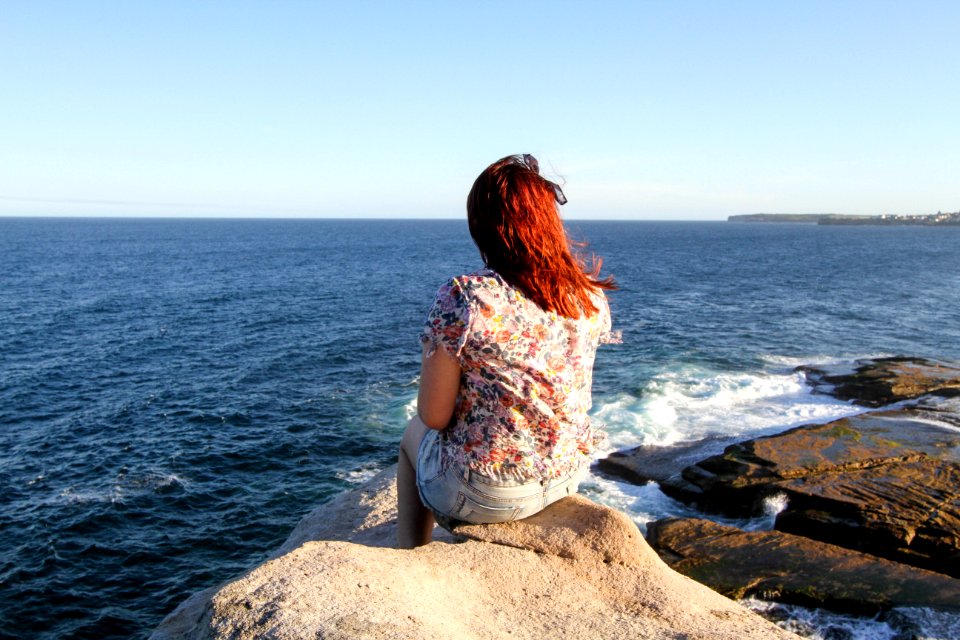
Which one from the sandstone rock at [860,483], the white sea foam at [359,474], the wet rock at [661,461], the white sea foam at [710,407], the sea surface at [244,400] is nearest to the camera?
the sandstone rock at [860,483]

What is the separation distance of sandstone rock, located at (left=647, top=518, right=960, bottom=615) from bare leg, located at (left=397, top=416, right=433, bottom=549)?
924 centimetres

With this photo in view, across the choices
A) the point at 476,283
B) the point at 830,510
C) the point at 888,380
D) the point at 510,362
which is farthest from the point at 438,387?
the point at 888,380

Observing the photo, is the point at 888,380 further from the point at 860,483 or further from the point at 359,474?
the point at 359,474

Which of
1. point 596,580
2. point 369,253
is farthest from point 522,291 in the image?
point 369,253

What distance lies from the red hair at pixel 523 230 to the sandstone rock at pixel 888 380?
26.3 meters

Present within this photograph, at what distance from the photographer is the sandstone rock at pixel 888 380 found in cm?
2675

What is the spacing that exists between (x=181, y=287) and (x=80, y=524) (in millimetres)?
45819

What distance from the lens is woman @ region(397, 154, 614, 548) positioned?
4.16 metres

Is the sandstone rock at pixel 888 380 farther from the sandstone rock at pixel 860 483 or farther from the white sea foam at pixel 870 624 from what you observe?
the white sea foam at pixel 870 624

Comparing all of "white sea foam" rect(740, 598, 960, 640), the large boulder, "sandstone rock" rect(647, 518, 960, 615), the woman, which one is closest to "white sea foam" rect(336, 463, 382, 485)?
"sandstone rock" rect(647, 518, 960, 615)

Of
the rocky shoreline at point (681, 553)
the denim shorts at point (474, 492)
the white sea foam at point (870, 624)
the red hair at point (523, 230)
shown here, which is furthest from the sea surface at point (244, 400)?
the red hair at point (523, 230)

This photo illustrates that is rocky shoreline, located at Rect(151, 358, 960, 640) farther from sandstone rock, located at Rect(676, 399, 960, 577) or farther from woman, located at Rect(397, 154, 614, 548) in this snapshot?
woman, located at Rect(397, 154, 614, 548)

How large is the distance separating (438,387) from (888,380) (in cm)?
2931

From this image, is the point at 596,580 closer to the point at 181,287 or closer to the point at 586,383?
the point at 586,383
